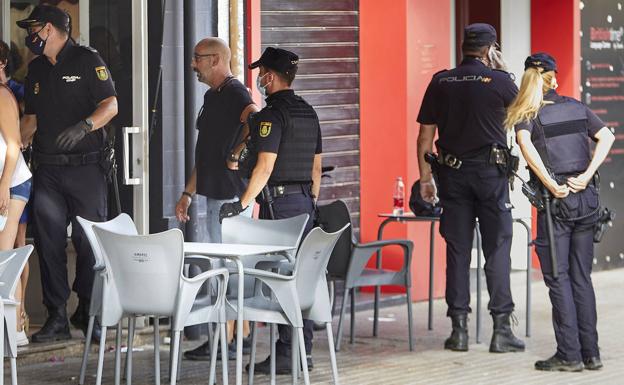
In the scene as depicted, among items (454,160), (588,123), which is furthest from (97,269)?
(588,123)

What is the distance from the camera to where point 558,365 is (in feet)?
29.1

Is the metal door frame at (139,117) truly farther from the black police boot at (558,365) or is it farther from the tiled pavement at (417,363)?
the black police boot at (558,365)

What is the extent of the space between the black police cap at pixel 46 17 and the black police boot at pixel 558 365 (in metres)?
3.69

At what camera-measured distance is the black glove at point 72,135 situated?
8.95 meters

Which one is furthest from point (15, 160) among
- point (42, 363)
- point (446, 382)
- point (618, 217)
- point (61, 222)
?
point (618, 217)

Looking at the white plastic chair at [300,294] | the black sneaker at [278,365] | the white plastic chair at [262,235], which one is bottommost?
the black sneaker at [278,365]

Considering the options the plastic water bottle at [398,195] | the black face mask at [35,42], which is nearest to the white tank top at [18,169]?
the black face mask at [35,42]

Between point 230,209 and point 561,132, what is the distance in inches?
81.9

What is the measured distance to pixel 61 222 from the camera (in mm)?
9234

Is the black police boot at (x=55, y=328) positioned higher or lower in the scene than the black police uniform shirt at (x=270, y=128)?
lower

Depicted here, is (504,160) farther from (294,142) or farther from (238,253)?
(238,253)

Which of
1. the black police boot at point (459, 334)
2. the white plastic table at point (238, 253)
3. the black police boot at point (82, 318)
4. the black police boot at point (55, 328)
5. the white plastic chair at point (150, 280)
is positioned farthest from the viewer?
the black police boot at point (459, 334)

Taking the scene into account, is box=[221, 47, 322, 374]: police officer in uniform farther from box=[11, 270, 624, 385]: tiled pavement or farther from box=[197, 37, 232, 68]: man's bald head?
box=[197, 37, 232, 68]: man's bald head

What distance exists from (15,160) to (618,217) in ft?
24.6
